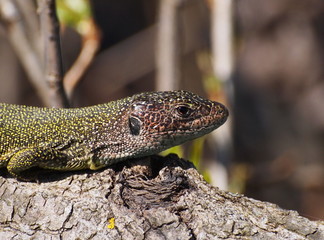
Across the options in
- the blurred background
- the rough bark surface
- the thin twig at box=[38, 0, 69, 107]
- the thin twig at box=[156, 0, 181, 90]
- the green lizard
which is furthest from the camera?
the blurred background

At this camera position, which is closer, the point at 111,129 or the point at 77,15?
the point at 111,129

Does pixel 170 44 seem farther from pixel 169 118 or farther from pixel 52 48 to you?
pixel 169 118

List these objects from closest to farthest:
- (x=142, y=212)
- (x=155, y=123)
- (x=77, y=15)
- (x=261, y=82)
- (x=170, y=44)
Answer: (x=142, y=212) < (x=155, y=123) < (x=77, y=15) < (x=170, y=44) < (x=261, y=82)

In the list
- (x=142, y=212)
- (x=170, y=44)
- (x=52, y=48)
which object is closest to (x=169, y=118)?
(x=142, y=212)

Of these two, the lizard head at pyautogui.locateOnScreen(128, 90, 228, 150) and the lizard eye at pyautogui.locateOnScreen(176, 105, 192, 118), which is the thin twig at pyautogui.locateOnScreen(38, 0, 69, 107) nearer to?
the lizard head at pyautogui.locateOnScreen(128, 90, 228, 150)

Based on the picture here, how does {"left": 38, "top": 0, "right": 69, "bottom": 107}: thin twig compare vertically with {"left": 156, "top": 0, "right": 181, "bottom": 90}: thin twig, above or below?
below

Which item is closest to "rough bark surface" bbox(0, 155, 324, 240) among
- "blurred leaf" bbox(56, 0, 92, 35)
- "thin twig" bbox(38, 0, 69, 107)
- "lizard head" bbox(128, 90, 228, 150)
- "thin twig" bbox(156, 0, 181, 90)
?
"lizard head" bbox(128, 90, 228, 150)

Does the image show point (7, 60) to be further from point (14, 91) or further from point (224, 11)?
point (224, 11)

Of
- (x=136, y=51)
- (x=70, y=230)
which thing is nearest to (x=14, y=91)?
(x=136, y=51)
